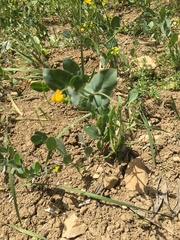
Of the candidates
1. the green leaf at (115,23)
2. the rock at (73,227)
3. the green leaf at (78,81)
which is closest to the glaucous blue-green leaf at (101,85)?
the green leaf at (78,81)

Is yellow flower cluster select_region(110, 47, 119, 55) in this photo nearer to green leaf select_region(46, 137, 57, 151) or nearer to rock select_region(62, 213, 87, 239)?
green leaf select_region(46, 137, 57, 151)

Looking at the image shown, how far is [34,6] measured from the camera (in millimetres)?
3059

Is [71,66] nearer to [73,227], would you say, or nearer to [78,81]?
[78,81]

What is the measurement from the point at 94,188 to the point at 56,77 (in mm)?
604

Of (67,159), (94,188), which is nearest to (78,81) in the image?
(67,159)

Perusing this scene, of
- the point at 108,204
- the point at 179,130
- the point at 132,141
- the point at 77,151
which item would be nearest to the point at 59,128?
the point at 77,151

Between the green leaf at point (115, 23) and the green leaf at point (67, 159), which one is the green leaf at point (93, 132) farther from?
the green leaf at point (115, 23)

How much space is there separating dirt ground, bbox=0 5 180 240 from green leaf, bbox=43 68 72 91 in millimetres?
255

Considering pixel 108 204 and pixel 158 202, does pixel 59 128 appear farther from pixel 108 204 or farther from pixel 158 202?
pixel 158 202

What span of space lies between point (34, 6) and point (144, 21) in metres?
1.16

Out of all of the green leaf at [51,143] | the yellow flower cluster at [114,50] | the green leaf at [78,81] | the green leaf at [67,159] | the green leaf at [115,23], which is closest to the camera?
the green leaf at [78,81]

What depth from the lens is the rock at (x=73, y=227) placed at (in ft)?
5.11

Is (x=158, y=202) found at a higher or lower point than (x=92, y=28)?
lower

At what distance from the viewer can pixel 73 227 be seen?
157 centimetres
